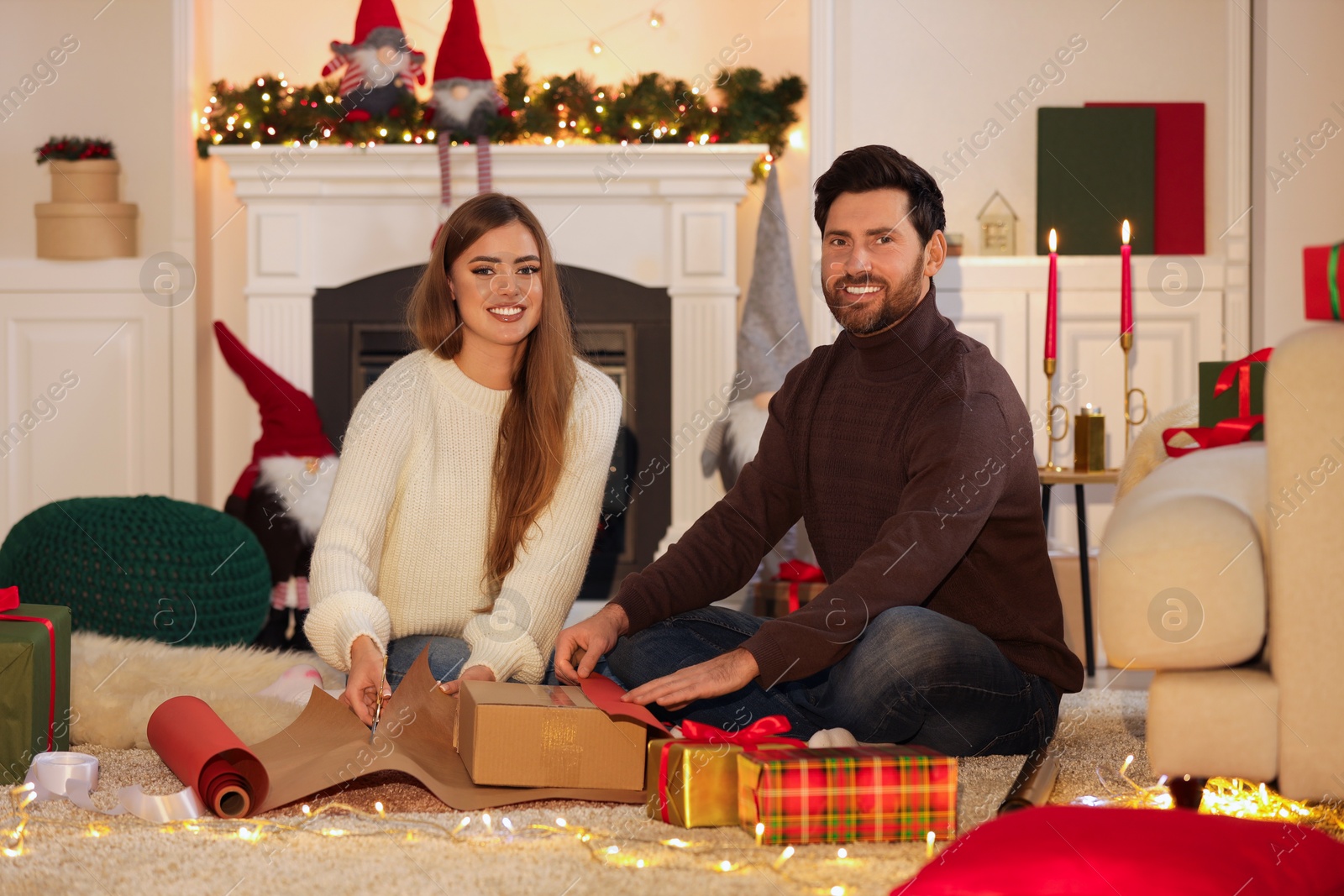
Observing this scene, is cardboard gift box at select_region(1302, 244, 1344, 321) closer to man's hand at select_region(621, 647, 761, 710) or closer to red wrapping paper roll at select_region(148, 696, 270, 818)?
man's hand at select_region(621, 647, 761, 710)

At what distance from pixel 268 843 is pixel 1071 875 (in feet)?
2.42

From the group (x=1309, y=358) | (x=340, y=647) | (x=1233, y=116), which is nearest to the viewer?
(x=1309, y=358)

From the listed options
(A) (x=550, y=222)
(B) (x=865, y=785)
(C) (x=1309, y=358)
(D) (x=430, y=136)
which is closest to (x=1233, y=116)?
(A) (x=550, y=222)

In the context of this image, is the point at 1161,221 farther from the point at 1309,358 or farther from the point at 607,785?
the point at 607,785

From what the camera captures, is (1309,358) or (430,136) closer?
(1309,358)

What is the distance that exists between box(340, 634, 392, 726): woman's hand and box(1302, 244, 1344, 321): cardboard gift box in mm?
1119

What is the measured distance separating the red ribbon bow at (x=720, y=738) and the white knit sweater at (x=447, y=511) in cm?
42

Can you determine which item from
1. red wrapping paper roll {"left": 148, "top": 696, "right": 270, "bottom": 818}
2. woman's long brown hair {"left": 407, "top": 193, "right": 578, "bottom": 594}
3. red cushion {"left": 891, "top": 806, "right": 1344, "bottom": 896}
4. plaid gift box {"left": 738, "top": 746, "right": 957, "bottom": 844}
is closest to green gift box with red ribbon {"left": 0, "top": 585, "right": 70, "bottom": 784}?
red wrapping paper roll {"left": 148, "top": 696, "right": 270, "bottom": 818}

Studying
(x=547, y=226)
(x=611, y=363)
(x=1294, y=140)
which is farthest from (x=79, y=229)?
(x=1294, y=140)

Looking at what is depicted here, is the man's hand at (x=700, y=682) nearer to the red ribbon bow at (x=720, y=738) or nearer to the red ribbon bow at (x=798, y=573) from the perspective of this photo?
the red ribbon bow at (x=720, y=738)

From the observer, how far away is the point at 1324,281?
114 cm

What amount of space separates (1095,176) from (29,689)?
9.24 feet

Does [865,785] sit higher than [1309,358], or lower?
→ lower

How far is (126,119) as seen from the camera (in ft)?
11.9
